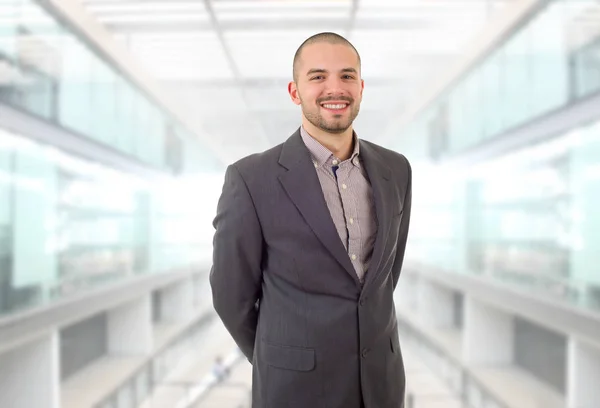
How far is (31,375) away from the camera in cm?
449

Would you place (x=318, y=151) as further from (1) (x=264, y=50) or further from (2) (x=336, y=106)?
(1) (x=264, y=50)

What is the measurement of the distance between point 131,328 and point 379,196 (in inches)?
297

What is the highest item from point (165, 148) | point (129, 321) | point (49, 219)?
point (165, 148)

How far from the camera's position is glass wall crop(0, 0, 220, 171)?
3691 millimetres

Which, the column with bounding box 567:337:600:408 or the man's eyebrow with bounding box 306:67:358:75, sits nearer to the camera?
the man's eyebrow with bounding box 306:67:358:75

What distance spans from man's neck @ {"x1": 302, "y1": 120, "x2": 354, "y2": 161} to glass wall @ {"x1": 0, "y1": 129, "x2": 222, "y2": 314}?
9.09ft

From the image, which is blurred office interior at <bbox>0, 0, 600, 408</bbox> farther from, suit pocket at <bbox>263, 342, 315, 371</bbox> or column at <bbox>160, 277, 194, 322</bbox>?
suit pocket at <bbox>263, 342, 315, 371</bbox>

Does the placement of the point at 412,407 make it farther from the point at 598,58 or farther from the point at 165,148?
the point at 598,58

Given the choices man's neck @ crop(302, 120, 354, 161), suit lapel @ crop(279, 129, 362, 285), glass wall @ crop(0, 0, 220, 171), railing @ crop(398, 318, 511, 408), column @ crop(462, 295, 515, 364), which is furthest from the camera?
column @ crop(462, 295, 515, 364)

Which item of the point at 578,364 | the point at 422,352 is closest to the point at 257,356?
the point at 578,364

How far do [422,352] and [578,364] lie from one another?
21.0 ft

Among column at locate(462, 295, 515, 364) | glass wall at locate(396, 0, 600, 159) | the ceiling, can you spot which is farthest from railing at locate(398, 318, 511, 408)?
the ceiling

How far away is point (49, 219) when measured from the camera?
4.45m

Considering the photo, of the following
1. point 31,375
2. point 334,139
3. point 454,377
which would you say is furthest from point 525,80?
point 454,377
